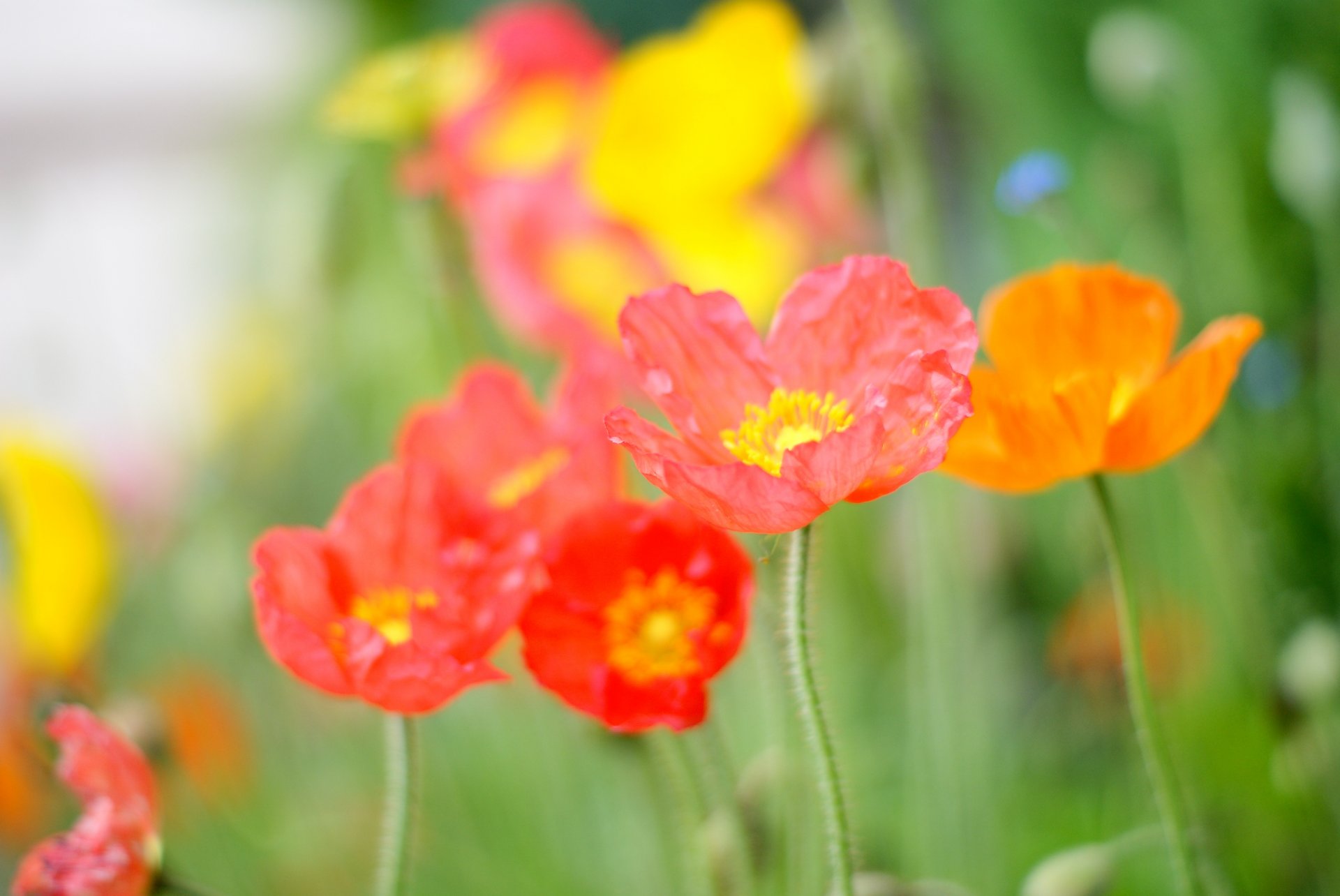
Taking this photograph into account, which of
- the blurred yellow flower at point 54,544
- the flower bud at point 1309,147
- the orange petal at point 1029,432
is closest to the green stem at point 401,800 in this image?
the orange petal at point 1029,432

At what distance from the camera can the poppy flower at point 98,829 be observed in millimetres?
263

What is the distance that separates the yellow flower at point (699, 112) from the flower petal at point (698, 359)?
0.28 m

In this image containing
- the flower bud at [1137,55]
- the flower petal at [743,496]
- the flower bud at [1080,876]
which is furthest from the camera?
the flower bud at [1137,55]

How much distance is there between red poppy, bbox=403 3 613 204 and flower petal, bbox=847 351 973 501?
1.05 feet

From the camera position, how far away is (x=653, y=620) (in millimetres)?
274

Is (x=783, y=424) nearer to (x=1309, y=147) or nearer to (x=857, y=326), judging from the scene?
(x=857, y=326)

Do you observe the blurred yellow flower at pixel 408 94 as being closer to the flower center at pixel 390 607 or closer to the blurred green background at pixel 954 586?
the blurred green background at pixel 954 586

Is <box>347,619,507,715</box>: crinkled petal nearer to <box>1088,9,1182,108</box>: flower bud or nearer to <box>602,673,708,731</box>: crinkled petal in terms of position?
<box>602,673,708,731</box>: crinkled petal

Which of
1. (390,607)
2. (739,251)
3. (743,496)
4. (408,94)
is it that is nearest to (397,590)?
(390,607)

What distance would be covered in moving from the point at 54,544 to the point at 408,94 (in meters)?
0.22

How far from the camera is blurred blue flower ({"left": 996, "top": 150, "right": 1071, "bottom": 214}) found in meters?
0.34

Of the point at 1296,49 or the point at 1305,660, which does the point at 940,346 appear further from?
the point at 1296,49

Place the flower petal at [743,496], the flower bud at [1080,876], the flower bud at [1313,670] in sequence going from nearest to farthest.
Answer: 1. the flower petal at [743,496]
2. the flower bud at [1080,876]
3. the flower bud at [1313,670]

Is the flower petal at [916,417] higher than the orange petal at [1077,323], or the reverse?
the orange petal at [1077,323]
